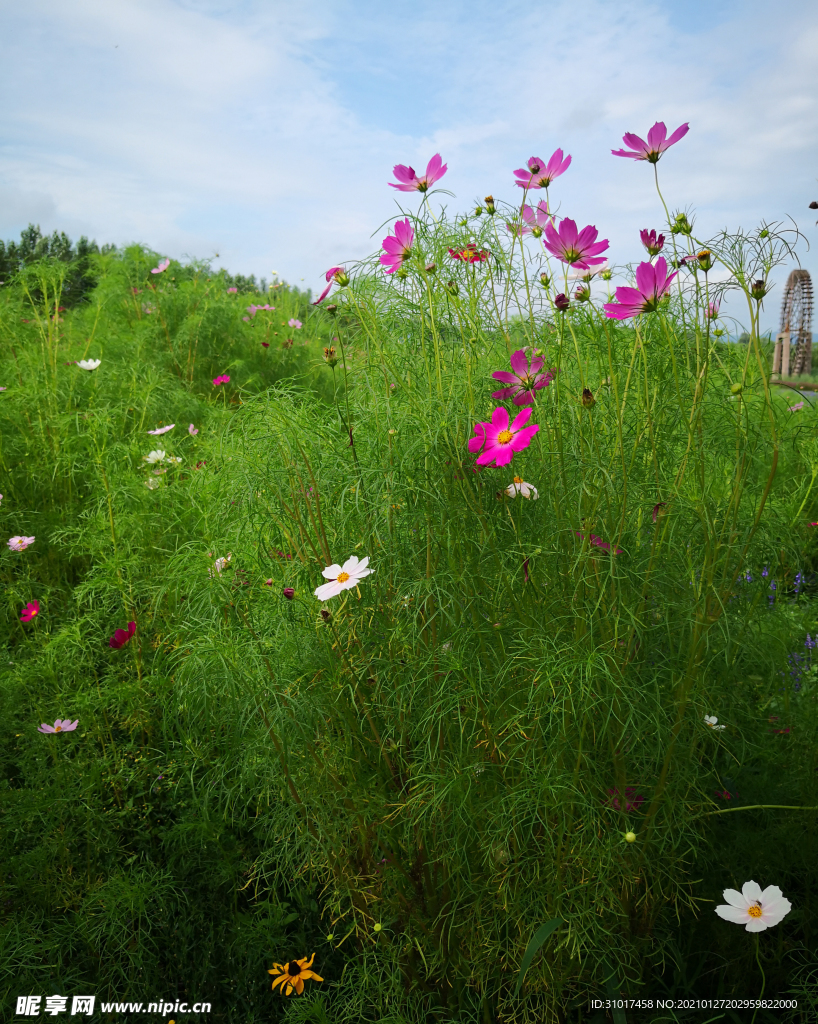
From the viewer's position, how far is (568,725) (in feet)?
4.08

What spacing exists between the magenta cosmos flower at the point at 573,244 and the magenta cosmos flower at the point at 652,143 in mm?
180

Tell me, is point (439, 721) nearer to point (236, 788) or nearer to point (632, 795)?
point (632, 795)

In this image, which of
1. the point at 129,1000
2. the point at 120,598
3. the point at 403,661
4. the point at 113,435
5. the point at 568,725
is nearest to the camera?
the point at 568,725

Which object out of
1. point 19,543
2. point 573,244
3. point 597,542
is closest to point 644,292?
point 573,244

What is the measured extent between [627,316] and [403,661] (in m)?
0.75

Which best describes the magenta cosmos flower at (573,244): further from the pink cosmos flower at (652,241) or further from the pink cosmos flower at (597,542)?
the pink cosmos flower at (597,542)

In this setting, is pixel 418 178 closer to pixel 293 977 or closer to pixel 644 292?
pixel 644 292

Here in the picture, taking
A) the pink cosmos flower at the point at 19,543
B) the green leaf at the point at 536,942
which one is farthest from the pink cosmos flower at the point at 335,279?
the pink cosmos flower at the point at 19,543

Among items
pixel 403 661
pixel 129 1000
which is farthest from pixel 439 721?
pixel 129 1000

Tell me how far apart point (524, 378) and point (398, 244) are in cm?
36

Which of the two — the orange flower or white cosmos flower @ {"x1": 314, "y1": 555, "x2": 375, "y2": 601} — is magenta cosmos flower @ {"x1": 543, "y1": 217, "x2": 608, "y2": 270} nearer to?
white cosmos flower @ {"x1": 314, "y1": 555, "x2": 375, "y2": 601}

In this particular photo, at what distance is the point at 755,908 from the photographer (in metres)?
1.27

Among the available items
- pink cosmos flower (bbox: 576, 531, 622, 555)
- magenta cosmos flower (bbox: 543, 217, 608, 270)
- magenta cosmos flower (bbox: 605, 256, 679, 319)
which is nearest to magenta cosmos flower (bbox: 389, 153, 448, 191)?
magenta cosmos flower (bbox: 543, 217, 608, 270)

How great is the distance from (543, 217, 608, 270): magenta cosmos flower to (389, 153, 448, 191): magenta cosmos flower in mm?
247
